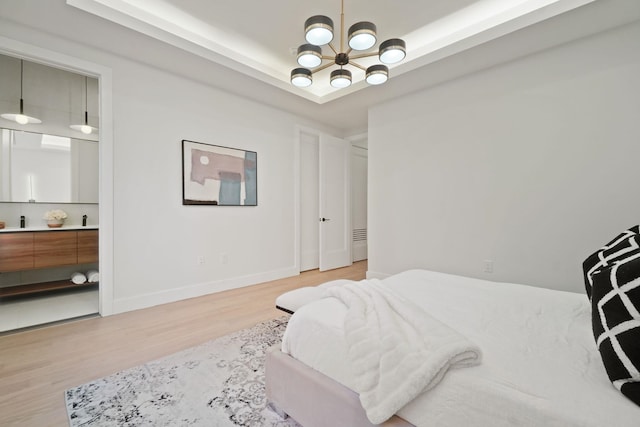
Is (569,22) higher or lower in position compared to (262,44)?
lower

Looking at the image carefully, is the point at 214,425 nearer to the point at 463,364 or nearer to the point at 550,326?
the point at 463,364

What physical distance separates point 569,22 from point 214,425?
385 centimetres

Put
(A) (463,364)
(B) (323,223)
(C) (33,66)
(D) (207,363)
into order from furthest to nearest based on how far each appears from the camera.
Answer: (B) (323,223) → (C) (33,66) → (D) (207,363) → (A) (463,364)

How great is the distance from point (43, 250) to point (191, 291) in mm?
1728

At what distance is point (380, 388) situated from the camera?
3.18 ft

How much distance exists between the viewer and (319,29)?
1831 mm

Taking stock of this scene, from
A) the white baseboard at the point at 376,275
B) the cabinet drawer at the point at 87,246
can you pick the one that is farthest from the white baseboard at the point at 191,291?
the white baseboard at the point at 376,275

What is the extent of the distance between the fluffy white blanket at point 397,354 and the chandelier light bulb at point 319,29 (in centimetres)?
174

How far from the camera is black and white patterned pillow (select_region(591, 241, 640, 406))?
78 centimetres

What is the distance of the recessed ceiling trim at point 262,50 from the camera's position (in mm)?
2383

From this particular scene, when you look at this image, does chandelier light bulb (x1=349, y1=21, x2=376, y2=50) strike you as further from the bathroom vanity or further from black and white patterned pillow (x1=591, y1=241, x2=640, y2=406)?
the bathroom vanity

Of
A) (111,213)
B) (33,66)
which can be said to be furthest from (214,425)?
(33,66)

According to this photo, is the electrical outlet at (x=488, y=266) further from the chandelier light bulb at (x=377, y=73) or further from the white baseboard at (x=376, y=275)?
the chandelier light bulb at (x=377, y=73)

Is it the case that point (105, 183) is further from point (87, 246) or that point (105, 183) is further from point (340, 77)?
point (340, 77)
